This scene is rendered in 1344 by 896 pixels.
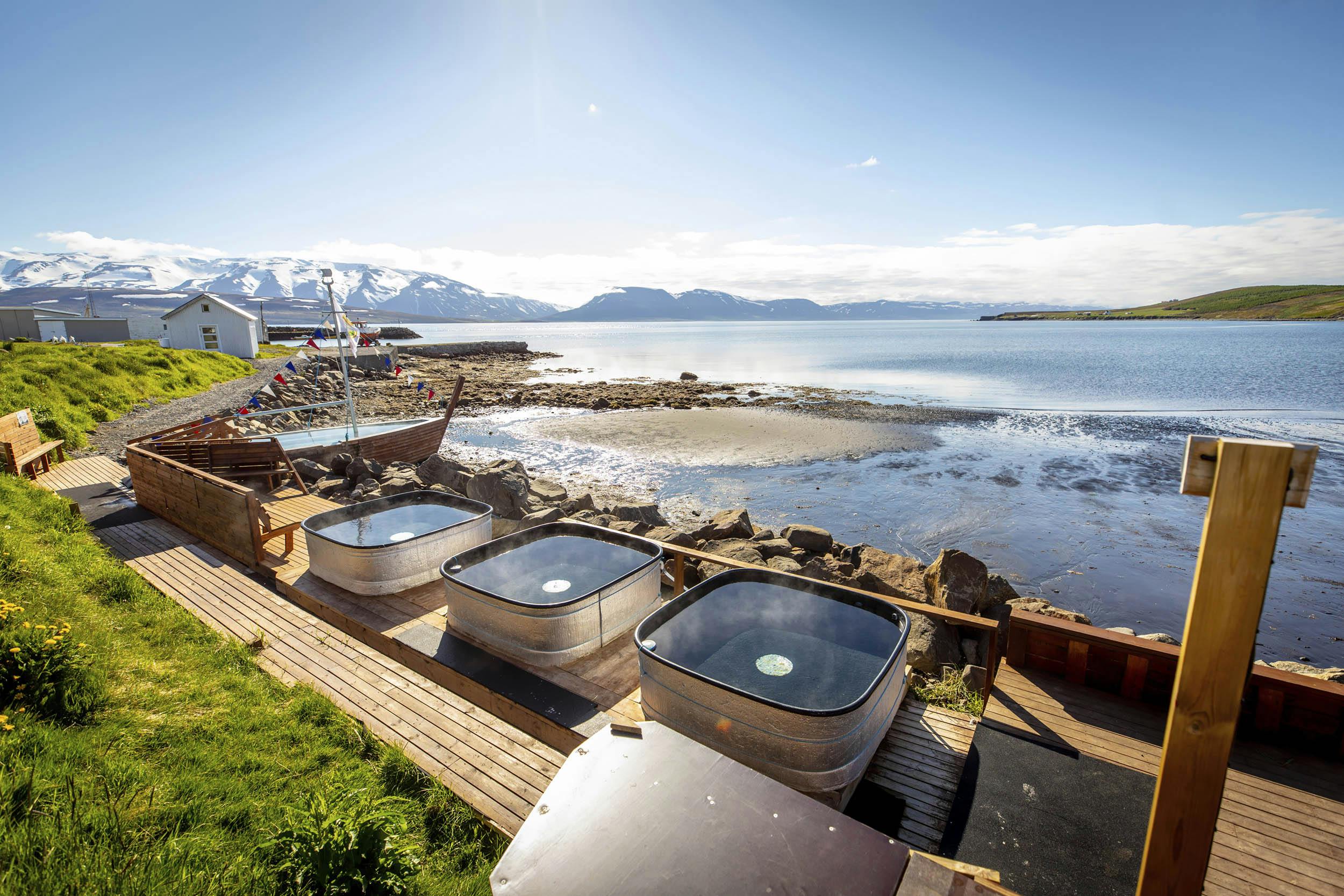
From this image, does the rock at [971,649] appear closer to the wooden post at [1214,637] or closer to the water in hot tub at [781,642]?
the water in hot tub at [781,642]

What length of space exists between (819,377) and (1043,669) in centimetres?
5111

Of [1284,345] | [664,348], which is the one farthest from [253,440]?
[1284,345]

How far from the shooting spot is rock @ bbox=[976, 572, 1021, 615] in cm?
→ 984

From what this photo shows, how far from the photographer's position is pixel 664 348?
106m

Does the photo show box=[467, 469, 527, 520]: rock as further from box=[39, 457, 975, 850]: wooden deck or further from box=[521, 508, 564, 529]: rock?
box=[39, 457, 975, 850]: wooden deck

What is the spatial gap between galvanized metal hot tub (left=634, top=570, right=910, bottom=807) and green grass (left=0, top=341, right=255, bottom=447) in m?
18.2

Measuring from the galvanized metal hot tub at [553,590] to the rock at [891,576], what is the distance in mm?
3683

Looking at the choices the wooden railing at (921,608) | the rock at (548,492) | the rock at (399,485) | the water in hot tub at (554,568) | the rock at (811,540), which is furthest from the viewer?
the rock at (548,492)

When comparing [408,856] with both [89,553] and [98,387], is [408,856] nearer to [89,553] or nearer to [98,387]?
[89,553]

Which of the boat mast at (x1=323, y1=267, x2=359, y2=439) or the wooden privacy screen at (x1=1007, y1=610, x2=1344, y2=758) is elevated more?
the boat mast at (x1=323, y1=267, x2=359, y2=439)

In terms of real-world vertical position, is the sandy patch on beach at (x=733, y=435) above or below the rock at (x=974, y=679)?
below

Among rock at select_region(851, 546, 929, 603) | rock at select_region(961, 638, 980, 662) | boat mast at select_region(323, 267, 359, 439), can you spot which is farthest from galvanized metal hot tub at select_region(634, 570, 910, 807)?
boat mast at select_region(323, 267, 359, 439)

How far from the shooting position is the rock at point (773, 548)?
37.9ft

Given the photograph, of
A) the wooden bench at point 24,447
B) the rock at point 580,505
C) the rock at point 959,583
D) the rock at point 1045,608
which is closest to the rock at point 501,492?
the rock at point 580,505
